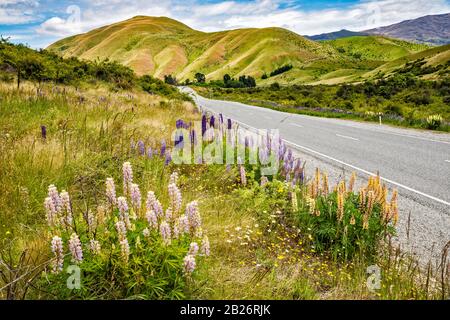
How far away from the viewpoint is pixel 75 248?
221cm

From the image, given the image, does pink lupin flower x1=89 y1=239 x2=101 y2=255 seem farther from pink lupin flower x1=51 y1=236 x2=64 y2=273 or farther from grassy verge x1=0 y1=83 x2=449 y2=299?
pink lupin flower x1=51 y1=236 x2=64 y2=273

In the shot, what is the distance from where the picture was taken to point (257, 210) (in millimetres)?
4840

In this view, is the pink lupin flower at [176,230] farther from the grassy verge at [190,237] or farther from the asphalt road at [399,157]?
the asphalt road at [399,157]

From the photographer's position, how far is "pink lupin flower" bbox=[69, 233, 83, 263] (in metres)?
2.19

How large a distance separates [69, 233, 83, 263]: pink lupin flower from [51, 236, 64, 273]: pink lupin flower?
70 millimetres

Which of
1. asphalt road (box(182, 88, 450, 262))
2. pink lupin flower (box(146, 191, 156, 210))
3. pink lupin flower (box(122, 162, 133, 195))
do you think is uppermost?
pink lupin flower (box(122, 162, 133, 195))

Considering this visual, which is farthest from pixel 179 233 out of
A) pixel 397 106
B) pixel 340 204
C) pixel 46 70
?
pixel 397 106

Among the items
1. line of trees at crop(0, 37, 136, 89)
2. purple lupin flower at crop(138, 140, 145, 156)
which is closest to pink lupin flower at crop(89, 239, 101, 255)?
purple lupin flower at crop(138, 140, 145, 156)

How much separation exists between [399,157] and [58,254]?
10477 mm

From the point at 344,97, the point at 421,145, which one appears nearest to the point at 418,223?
the point at 421,145

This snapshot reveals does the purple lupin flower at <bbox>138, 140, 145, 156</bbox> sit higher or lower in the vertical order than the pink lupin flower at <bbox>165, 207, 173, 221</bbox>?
higher

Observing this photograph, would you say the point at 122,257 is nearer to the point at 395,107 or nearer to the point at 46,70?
the point at 46,70

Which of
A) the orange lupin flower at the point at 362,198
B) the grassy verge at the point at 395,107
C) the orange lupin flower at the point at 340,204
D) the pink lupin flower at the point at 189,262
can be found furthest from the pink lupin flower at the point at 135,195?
the grassy verge at the point at 395,107
